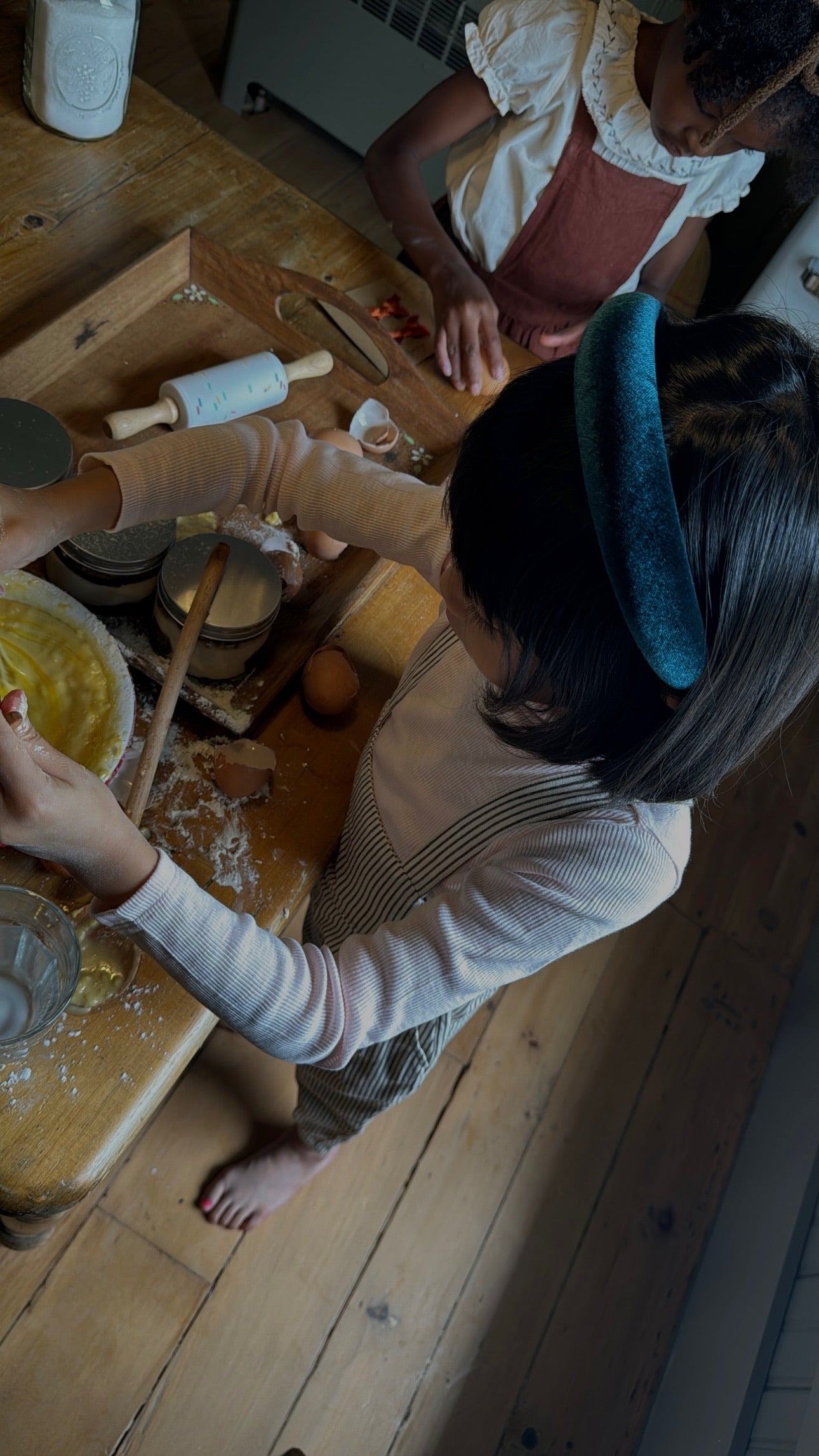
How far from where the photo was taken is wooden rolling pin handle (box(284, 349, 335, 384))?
42.7 inches

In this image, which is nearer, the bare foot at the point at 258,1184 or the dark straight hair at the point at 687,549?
the dark straight hair at the point at 687,549

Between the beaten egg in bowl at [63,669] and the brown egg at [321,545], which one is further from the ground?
the beaten egg in bowl at [63,669]

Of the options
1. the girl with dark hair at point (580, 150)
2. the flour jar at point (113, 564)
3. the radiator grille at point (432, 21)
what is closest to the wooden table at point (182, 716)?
the flour jar at point (113, 564)

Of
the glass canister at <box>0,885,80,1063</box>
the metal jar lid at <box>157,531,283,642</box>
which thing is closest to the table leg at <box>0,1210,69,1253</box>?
the glass canister at <box>0,885,80,1063</box>

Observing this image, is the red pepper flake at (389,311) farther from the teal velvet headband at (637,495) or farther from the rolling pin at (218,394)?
the teal velvet headband at (637,495)

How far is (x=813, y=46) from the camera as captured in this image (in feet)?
3.72

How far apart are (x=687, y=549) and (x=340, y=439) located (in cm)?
56

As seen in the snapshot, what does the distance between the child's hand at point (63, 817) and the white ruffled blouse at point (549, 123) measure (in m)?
1.26

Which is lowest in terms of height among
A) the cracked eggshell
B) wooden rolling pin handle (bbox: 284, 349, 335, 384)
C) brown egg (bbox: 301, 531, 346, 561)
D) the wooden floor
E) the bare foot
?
the wooden floor

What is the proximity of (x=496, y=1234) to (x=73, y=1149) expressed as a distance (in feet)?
3.42

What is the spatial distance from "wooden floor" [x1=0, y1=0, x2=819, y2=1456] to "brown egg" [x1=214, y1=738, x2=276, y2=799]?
206 mm

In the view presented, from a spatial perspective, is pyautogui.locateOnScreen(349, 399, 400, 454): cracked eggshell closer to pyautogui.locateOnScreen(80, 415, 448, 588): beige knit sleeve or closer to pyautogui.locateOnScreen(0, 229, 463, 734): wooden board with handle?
pyautogui.locateOnScreen(0, 229, 463, 734): wooden board with handle

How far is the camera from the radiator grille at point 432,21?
2176 mm

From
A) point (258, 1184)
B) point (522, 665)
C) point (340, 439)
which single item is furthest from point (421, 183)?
point (258, 1184)
